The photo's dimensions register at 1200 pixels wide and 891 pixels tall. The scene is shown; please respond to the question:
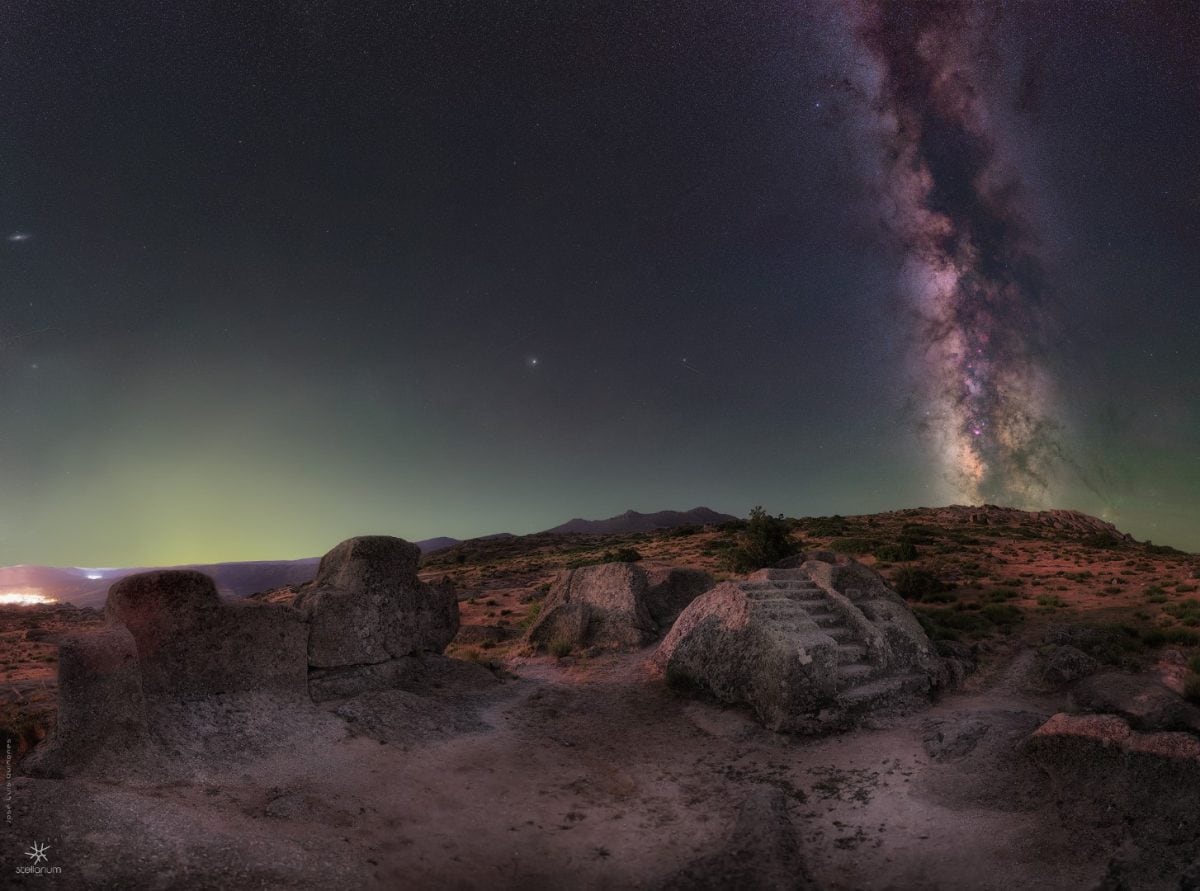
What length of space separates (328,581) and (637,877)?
9146mm

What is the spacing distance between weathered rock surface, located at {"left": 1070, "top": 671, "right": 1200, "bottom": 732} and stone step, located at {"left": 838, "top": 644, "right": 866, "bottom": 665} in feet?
11.3

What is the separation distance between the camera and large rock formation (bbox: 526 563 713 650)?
1723cm

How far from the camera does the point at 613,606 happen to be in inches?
696

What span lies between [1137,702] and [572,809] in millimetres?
8667

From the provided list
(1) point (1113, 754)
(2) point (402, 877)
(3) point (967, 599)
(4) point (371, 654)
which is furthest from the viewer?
(3) point (967, 599)

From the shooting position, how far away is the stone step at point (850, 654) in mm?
12977

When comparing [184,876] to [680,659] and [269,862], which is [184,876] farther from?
[680,659]

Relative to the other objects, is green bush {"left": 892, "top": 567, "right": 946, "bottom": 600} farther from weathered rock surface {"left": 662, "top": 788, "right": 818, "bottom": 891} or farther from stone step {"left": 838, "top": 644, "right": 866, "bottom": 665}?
weathered rock surface {"left": 662, "top": 788, "right": 818, "bottom": 891}

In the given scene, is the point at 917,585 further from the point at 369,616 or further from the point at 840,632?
the point at 369,616

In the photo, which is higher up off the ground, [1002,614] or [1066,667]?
[1002,614]

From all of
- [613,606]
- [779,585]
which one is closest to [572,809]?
[779,585]

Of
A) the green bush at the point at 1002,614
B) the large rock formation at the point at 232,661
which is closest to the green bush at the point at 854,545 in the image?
the green bush at the point at 1002,614

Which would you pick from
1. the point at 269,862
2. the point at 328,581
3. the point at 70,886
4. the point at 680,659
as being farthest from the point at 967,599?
the point at 70,886

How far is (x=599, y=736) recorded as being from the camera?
12.2 metres
